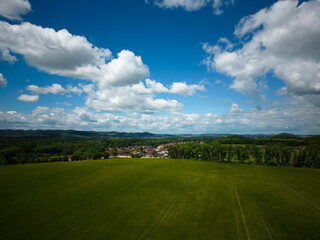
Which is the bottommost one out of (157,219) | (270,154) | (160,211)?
(160,211)

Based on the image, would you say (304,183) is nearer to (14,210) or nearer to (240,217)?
(240,217)

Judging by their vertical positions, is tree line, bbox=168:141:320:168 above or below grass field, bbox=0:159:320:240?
above

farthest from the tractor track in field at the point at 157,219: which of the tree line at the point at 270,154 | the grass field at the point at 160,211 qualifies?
the tree line at the point at 270,154

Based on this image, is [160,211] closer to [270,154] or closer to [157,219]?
[157,219]

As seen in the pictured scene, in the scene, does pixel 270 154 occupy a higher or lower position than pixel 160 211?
higher

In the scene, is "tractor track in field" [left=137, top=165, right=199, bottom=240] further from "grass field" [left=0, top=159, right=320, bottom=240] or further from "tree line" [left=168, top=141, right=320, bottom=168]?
"tree line" [left=168, top=141, right=320, bottom=168]

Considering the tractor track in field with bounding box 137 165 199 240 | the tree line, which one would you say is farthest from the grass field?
the tree line

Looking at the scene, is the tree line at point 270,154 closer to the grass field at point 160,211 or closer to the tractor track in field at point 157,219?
the grass field at point 160,211

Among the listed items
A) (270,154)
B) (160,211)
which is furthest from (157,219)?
(270,154)

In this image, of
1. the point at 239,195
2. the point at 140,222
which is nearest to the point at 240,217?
the point at 239,195

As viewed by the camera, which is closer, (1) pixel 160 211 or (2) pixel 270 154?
(1) pixel 160 211

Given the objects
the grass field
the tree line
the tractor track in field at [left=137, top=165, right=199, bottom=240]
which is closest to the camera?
the tractor track in field at [left=137, top=165, right=199, bottom=240]

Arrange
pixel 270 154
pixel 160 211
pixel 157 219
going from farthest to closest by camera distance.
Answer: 1. pixel 270 154
2. pixel 160 211
3. pixel 157 219
